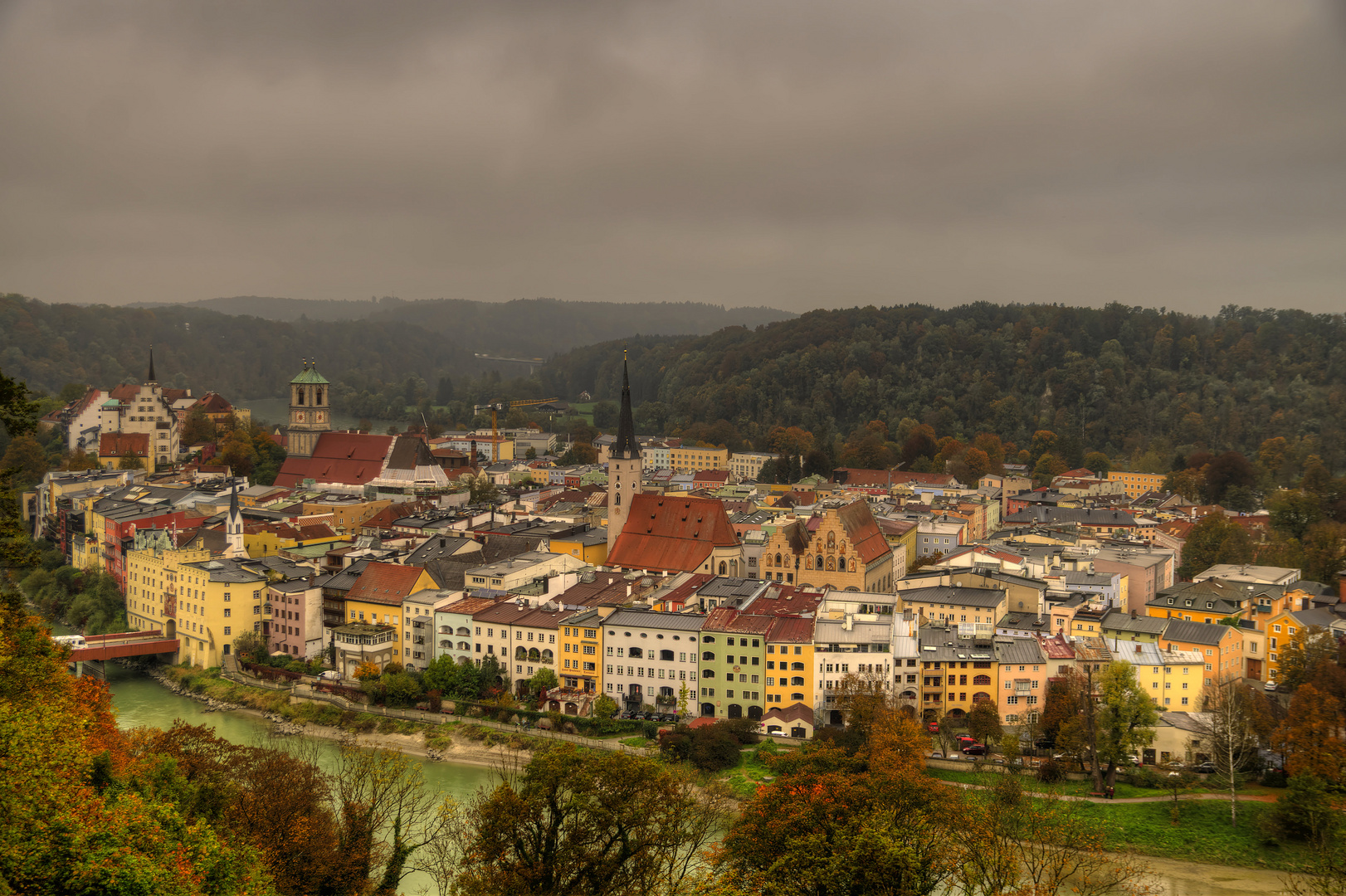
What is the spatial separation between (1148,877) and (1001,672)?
5771mm

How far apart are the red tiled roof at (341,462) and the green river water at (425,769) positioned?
887 inches

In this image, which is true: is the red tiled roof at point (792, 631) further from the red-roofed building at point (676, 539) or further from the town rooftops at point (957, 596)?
the red-roofed building at point (676, 539)

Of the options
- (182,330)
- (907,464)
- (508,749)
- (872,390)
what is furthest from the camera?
(182,330)

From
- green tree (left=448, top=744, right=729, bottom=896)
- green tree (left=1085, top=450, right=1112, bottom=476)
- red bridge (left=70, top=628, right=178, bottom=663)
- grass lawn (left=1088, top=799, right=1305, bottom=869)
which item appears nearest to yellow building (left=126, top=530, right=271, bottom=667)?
red bridge (left=70, top=628, right=178, bottom=663)

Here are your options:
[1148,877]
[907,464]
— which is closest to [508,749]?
[1148,877]

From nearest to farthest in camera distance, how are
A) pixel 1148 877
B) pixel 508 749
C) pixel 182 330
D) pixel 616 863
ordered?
pixel 616 863
pixel 1148 877
pixel 508 749
pixel 182 330

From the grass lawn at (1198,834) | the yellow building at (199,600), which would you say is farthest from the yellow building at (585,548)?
the grass lawn at (1198,834)

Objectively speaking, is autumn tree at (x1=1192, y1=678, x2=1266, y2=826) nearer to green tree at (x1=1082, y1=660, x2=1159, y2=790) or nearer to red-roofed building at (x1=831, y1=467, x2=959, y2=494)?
green tree at (x1=1082, y1=660, x2=1159, y2=790)

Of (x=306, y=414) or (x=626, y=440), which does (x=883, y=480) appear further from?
(x=306, y=414)

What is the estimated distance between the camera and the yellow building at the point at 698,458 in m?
74.4

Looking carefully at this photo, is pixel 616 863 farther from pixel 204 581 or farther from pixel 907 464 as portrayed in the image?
pixel 907 464

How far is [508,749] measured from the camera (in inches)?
966

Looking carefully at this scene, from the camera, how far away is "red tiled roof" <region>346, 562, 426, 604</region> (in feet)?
97.5

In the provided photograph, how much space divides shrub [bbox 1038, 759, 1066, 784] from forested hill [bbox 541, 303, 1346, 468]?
51.8 m
